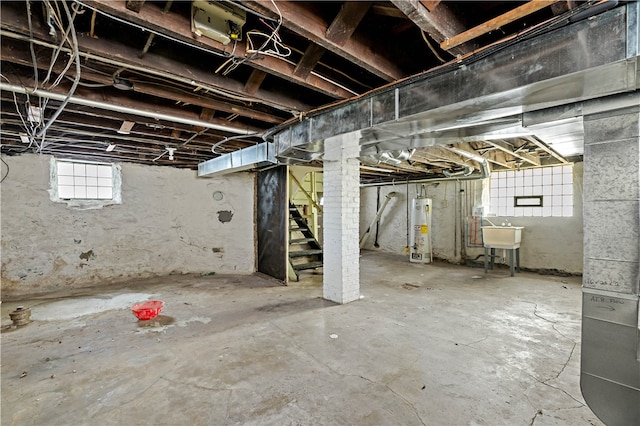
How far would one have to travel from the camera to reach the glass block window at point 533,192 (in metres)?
Result: 5.25

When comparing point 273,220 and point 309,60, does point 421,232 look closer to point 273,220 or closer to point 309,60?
point 273,220

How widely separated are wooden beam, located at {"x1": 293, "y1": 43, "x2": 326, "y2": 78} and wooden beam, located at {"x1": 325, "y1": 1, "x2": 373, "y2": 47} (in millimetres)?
285

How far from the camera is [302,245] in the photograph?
18.0 feet

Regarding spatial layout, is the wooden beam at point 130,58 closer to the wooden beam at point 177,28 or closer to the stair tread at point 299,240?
the wooden beam at point 177,28

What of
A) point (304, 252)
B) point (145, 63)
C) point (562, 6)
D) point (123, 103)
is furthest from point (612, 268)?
point (304, 252)

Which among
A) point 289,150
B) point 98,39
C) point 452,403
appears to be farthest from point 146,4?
point 452,403

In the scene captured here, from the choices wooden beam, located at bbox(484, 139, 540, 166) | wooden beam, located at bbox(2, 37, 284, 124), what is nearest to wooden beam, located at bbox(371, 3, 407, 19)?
wooden beam, located at bbox(2, 37, 284, 124)

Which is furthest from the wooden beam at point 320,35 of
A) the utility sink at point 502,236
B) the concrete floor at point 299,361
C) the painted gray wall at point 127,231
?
the utility sink at point 502,236

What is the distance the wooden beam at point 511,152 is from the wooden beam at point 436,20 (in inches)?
106

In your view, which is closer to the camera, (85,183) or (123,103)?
(123,103)

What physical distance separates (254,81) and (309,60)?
521mm

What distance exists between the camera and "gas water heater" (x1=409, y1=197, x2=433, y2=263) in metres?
6.46

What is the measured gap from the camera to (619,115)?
1514mm

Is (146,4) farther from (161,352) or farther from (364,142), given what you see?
(161,352)
